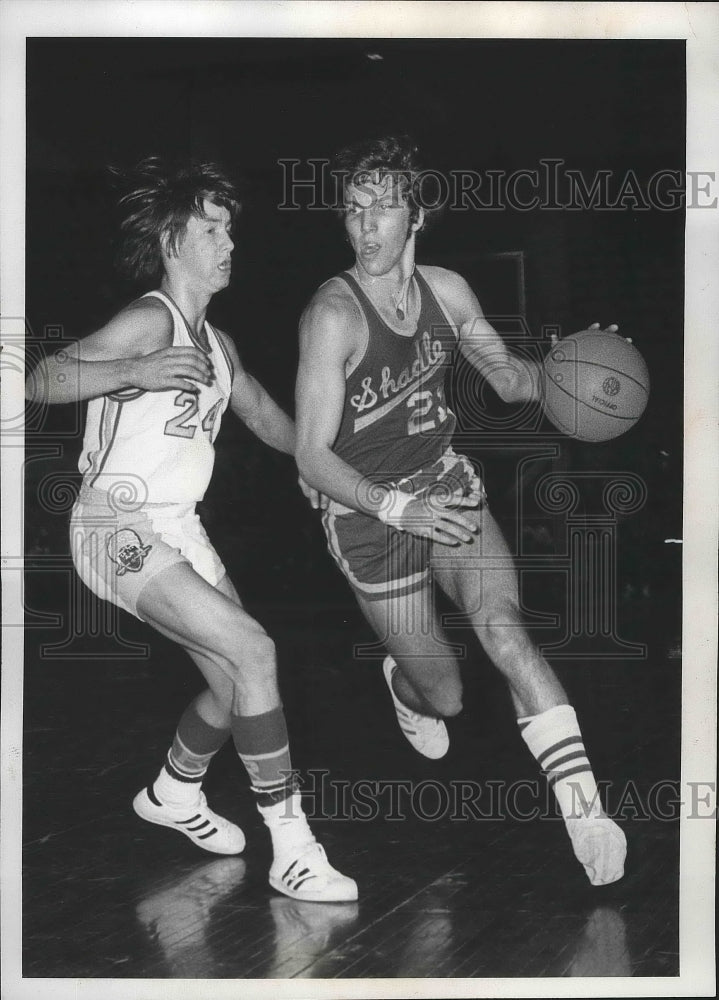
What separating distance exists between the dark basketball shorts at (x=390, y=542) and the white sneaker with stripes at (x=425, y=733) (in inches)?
18.0

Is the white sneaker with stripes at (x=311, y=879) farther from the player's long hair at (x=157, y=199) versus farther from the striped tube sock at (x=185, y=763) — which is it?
the player's long hair at (x=157, y=199)

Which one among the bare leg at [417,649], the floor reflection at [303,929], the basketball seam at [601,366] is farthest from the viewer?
the bare leg at [417,649]

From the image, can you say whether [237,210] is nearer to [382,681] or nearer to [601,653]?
[382,681]

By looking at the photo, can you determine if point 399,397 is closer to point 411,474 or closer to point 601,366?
point 411,474

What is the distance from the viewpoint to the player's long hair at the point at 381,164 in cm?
400

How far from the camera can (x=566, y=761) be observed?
406 cm

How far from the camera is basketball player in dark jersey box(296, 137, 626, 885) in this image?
4.01 meters

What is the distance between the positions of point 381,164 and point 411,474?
1.13m

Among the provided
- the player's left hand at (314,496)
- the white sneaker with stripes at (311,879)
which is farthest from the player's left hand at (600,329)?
the white sneaker with stripes at (311,879)

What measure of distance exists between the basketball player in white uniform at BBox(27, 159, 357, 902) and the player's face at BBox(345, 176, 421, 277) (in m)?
0.45

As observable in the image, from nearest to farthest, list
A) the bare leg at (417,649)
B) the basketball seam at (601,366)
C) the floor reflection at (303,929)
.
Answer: the floor reflection at (303,929), the basketball seam at (601,366), the bare leg at (417,649)

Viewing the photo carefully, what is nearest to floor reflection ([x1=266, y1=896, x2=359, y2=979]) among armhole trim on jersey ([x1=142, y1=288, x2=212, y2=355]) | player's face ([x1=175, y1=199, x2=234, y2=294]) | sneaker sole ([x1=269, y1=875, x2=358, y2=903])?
sneaker sole ([x1=269, y1=875, x2=358, y2=903])

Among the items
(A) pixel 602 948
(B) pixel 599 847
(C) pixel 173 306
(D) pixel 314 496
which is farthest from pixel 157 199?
(A) pixel 602 948

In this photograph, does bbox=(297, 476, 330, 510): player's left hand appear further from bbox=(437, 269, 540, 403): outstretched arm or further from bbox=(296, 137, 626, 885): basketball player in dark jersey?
bbox=(437, 269, 540, 403): outstretched arm
